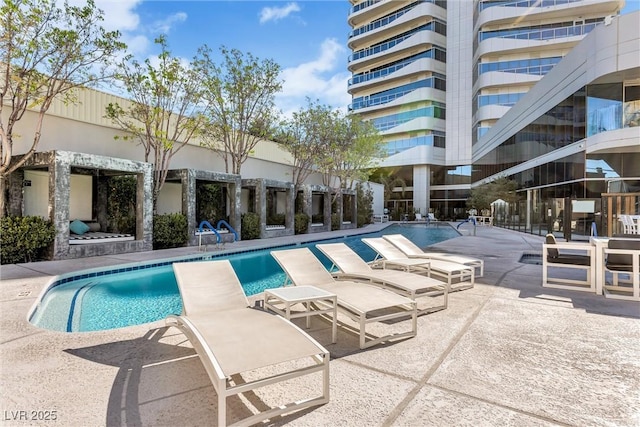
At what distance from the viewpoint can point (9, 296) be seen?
5113 mm

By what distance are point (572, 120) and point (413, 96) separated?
969 inches

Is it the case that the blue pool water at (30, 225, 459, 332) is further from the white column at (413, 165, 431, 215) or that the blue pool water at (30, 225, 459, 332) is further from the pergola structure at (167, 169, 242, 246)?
the white column at (413, 165, 431, 215)

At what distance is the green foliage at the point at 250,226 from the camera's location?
14672mm

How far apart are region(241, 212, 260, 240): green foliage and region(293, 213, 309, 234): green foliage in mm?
2773

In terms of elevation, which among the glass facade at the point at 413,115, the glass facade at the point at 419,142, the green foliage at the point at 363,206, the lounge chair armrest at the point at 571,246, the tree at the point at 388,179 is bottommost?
the lounge chair armrest at the point at 571,246

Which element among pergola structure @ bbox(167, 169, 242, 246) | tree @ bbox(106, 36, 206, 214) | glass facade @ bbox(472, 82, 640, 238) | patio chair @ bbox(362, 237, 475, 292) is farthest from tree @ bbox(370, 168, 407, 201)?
patio chair @ bbox(362, 237, 475, 292)

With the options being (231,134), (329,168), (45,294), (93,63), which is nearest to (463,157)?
Result: (329,168)

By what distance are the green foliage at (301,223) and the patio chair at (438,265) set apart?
35.1 feet

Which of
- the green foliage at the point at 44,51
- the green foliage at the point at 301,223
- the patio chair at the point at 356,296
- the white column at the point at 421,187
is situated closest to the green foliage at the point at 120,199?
the green foliage at the point at 44,51

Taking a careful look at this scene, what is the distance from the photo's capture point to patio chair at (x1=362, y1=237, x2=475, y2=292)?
237 inches

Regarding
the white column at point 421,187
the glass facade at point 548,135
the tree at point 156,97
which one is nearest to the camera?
the tree at point 156,97

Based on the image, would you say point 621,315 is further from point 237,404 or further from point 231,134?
point 231,134

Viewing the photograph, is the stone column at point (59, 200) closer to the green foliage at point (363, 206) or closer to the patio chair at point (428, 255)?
the patio chair at point (428, 255)

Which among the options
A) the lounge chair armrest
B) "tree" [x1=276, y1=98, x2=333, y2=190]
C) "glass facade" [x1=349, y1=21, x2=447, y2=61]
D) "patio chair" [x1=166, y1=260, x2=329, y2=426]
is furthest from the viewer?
"glass facade" [x1=349, y1=21, x2=447, y2=61]
